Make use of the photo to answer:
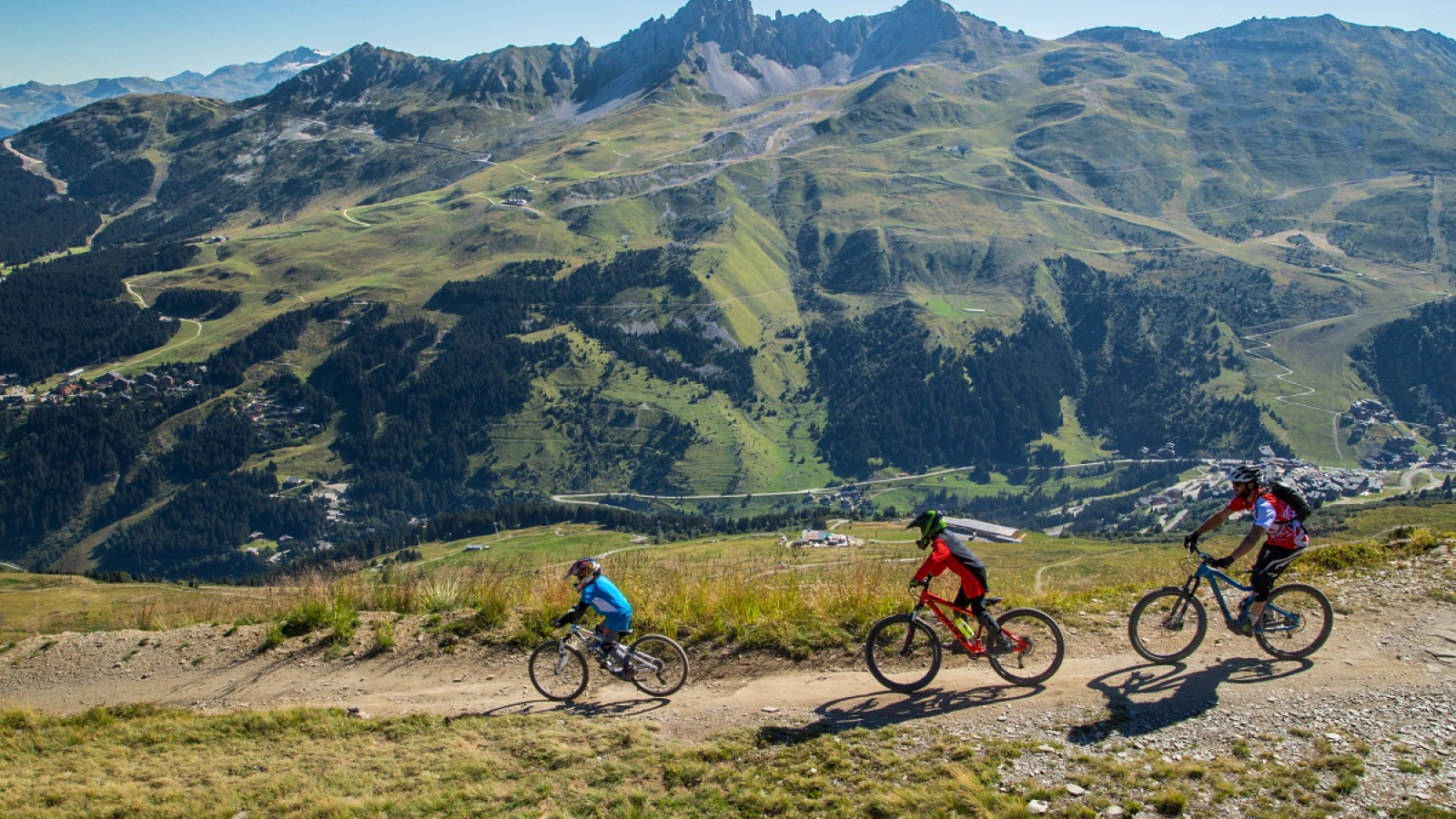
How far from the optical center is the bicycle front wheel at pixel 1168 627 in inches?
622

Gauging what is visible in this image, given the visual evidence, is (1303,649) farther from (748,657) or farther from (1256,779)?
(748,657)

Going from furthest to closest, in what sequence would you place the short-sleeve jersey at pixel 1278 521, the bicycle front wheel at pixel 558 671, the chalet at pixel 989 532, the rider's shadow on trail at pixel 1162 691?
the chalet at pixel 989 532, the bicycle front wheel at pixel 558 671, the short-sleeve jersey at pixel 1278 521, the rider's shadow on trail at pixel 1162 691

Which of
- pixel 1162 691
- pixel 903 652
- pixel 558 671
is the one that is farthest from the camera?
pixel 558 671

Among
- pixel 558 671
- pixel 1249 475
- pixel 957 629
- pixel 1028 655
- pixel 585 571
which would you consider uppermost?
pixel 1249 475

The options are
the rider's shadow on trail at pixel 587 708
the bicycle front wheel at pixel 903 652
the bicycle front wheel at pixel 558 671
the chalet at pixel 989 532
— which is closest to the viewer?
the bicycle front wheel at pixel 903 652

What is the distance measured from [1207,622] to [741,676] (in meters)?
9.30

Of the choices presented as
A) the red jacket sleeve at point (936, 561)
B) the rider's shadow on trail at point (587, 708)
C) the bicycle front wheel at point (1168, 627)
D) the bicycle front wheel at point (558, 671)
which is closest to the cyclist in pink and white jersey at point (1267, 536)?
the bicycle front wheel at point (1168, 627)

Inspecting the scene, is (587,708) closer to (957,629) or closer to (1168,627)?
(957,629)

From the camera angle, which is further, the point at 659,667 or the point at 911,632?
the point at 659,667

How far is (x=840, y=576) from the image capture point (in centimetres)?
1986

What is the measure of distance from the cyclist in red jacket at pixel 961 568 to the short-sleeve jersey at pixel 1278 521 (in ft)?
16.9

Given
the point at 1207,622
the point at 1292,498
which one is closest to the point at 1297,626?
the point at 1207,622

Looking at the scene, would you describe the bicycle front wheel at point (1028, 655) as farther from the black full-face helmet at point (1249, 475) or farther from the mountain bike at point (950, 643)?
the black full-face helmet at point (1249, 475)

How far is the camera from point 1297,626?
15422 mm
